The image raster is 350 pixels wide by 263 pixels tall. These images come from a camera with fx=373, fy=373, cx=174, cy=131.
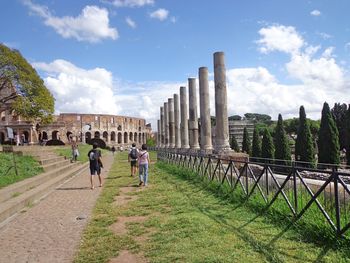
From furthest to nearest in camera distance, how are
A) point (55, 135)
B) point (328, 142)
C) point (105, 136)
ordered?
point (105, 136), point (55, 135), point (328, 142)

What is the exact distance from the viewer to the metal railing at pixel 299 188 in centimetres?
528

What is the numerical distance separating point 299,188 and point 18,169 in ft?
33.8

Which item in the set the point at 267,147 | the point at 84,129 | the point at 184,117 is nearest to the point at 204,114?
the point at 184,117

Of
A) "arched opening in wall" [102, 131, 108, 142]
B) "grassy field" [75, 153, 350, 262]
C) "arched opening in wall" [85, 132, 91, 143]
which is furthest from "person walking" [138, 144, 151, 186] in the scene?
"arched opening in wall" [102, 131, 108, 142]

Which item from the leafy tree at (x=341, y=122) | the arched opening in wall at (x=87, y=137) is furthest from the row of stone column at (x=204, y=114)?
the arched opening in wall at (x=87, y=137)

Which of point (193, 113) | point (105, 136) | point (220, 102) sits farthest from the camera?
point (105, 136)

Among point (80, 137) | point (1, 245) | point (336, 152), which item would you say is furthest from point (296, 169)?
point (80, 137)

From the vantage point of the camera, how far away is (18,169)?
43.8 ft

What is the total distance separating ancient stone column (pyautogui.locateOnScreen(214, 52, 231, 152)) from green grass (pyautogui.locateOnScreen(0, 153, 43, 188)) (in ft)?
27.6

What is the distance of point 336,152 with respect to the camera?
1048 inches

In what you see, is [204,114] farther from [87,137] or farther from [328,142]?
[87,137]

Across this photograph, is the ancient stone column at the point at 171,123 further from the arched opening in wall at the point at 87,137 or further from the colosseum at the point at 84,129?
the arched opening in wall at the point at 87,137

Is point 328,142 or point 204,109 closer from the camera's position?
point 204,109

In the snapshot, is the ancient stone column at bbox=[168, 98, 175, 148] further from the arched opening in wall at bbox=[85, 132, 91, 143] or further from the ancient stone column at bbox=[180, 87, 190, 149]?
the arched opening in wall at bbox=[85, 132, 91, 143]
